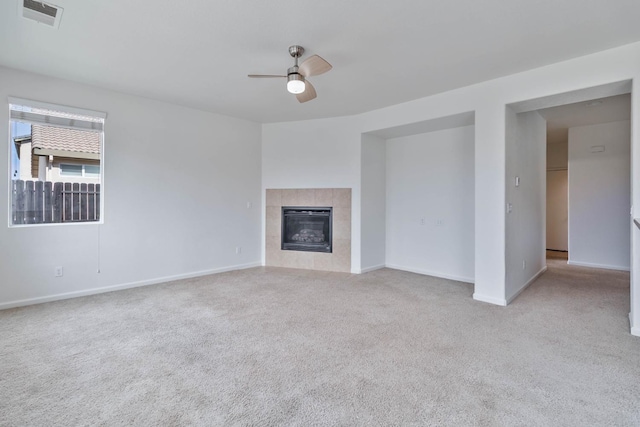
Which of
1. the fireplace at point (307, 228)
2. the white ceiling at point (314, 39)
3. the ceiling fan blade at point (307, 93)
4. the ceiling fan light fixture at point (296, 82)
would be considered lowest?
the fireplace at point (307, 228)

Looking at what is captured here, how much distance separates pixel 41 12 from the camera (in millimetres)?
2330

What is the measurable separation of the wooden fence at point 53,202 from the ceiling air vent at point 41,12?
6.60ft

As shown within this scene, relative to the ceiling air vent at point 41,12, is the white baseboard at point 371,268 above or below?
below

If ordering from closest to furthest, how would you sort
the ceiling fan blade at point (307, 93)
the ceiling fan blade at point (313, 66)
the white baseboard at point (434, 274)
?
the ceiling fan blade at point (313, 66) < the ceiling fan blade at point (307, 93) < the white baseboard at point (434, 274)

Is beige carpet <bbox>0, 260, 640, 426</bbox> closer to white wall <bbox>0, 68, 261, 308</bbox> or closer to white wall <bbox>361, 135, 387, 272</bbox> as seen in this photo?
white wall <bbox>0, 68, 261, 308</bbox>

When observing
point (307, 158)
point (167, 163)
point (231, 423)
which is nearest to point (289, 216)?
A: point (307, 158)

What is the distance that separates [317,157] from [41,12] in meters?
3.72

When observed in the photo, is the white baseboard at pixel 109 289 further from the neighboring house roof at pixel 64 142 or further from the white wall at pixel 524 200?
the white wall at pixel 524 200

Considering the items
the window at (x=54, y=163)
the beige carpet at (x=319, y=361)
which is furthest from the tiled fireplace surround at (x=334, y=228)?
the window at (x=54, y=163)

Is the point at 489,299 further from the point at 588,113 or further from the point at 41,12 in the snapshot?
the point at 41,12

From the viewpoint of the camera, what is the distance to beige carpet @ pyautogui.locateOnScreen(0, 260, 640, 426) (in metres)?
1.71

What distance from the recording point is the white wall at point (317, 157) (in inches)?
199

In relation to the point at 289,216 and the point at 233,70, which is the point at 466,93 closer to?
the point at 233,70

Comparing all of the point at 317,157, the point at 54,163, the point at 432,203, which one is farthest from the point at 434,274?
the point at 54,163
